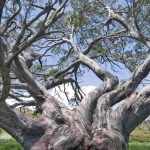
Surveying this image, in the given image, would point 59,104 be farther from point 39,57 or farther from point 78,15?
point 78,15

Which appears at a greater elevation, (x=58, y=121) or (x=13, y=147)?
(x=58, y=121)

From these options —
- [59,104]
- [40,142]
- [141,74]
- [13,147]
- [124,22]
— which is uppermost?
[124,22]

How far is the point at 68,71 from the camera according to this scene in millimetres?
15445

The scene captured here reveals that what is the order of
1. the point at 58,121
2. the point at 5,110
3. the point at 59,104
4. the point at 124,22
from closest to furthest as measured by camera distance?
1. the point at 5,110
2. the point at 58,121
3. the point at 59,104
4. the point at 124,22

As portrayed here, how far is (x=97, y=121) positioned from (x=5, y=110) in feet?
8.92

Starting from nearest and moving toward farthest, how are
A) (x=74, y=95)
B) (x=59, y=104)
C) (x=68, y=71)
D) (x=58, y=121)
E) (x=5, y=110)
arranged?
(x=5, y=110)
(x=58, y=121)
(x=59, y=104)
(x=68, y=71)
(x=74, y=95)

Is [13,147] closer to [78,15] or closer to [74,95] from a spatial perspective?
[74,95]

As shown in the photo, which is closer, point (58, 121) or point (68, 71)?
point (58, 121)

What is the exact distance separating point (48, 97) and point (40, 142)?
1.79m

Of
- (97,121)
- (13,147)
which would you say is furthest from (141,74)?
(13,147)

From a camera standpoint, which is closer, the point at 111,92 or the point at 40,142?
the point at 40,142

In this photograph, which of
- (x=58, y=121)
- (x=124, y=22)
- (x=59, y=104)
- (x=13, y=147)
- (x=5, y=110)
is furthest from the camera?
(x=13, y=147)

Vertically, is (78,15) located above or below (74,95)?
above

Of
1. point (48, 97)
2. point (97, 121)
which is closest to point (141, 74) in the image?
point (97, 121)
